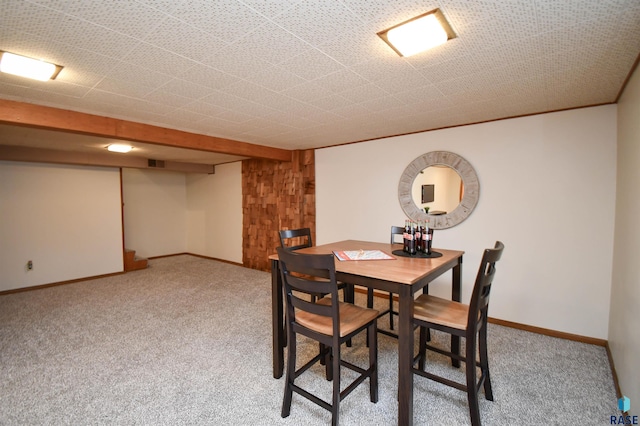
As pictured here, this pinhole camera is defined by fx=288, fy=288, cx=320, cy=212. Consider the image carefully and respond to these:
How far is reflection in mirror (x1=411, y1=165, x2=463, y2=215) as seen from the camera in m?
3.38

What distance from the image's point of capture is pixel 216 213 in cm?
650

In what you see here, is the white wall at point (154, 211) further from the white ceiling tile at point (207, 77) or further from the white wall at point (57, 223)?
the white ceiling tile at point (207, 77)

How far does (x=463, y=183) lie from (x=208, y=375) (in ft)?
10.4

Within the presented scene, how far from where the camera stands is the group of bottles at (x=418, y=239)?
2.30 m

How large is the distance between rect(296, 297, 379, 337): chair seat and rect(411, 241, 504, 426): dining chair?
31 centimetres

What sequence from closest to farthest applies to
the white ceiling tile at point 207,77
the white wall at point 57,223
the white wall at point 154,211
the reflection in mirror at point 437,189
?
1. the white ceiling tile at point 207,77
2. the reflection in mirror at point 437,189
3. the white wall at point 57,223
4. the white wall at point 154,211

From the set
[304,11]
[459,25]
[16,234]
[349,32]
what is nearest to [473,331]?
[459,25]

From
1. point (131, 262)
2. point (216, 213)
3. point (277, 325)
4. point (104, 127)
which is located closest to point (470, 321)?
point (277, 325)

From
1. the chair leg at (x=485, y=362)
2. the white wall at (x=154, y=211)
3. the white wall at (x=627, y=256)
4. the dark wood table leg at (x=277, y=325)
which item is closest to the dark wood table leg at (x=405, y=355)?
the chair leg at (x=485, y=362)

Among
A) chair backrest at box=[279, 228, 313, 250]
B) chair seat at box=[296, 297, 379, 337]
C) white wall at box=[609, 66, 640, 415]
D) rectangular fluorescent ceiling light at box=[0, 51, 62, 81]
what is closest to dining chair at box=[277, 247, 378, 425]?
chair seat at box=[296, 297, 379, 337]

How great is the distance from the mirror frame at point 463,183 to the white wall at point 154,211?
575 cm

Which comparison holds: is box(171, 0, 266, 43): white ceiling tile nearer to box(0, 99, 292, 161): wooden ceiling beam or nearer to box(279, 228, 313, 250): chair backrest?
box(279, 228, 313, 250): chair backrest

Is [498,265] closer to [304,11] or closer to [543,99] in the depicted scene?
[543,99]

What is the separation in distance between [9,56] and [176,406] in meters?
2.37
